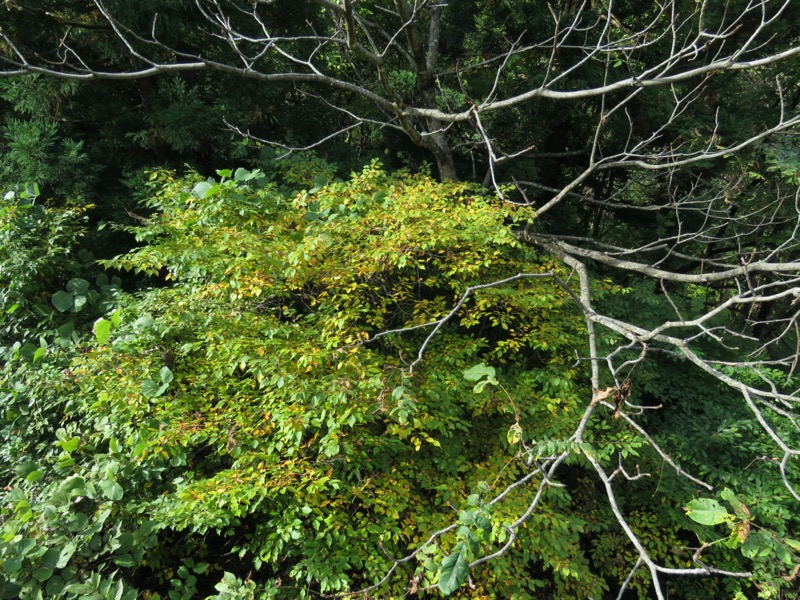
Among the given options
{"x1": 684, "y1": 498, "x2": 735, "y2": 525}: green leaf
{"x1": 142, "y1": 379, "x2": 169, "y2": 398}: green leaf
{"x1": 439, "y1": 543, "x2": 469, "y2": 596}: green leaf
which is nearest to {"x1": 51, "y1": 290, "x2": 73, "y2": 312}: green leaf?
{"x1": 142, "y1": 379, "x2": 169, "y2": 398}: green leaf

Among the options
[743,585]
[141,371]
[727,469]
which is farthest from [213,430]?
[743,585]

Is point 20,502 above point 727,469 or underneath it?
above

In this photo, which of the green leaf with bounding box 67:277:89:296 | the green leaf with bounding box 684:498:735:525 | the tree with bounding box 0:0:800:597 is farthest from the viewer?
the tree with bounding box 0:0:800:597

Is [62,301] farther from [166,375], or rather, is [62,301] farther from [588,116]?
[588,116]

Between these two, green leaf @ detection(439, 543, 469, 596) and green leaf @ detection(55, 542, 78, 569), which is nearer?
green leaf @ detection(439, 543, 469, 596)

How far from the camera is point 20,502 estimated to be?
2.20 meters

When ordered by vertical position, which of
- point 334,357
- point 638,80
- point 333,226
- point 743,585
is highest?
point 638,80

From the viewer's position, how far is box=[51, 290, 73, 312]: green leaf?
3.56 meters

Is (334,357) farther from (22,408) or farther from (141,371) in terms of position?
(22,408)

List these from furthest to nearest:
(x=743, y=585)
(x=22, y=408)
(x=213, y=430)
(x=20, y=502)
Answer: (x=743, y=585) → (x=22, y=408) → (x=213, y=430) → (x=20, y=502)

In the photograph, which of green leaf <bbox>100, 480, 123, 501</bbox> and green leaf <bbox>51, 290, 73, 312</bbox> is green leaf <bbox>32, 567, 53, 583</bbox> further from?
green leaf <bbox>51, 290, 73, 312</bbox>

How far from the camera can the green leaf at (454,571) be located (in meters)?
1.43

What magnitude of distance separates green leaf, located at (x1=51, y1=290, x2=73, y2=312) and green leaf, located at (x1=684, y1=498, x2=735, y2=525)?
4.05m

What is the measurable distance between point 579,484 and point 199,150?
5.07 metres
